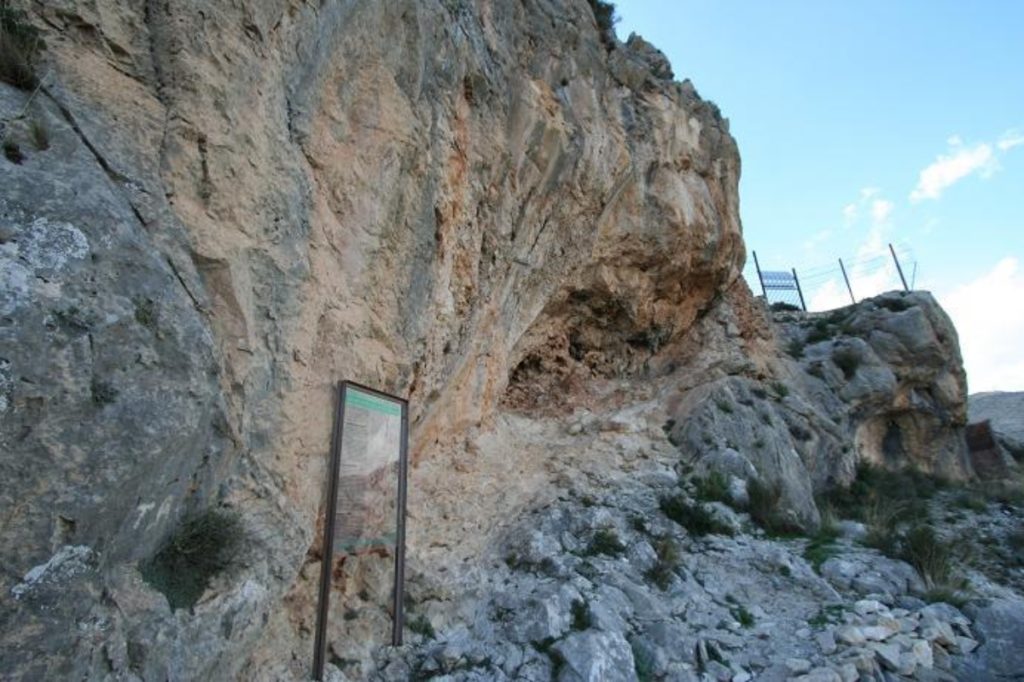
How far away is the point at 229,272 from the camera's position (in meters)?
3.96

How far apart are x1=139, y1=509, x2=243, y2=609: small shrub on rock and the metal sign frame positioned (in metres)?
0.92

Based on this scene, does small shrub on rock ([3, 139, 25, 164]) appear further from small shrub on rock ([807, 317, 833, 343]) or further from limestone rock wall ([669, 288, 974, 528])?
small shrub on rock ([807, 317, 833, 343])

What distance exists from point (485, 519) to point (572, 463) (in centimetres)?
206

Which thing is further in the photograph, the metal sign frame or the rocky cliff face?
the metal sign frame

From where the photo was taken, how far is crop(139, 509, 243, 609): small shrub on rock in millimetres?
3281

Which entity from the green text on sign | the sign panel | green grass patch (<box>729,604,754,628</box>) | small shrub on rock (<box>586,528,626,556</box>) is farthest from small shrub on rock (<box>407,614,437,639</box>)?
green grass patch (<box>729,604,754,628</box>)

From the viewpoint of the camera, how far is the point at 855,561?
7.21m

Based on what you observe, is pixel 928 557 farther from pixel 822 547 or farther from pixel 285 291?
pixel 285 291

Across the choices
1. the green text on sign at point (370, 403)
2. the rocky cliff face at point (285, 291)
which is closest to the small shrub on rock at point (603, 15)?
the rocky cliff face at point (285, 291)

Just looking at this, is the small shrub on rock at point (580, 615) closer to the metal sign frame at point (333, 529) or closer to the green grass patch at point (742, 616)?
the metal sign frame at point (333, 529)

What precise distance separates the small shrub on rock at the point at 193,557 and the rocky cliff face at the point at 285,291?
0.34ft

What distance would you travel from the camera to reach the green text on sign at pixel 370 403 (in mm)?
5070

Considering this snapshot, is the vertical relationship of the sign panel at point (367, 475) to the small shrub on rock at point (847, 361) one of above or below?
below

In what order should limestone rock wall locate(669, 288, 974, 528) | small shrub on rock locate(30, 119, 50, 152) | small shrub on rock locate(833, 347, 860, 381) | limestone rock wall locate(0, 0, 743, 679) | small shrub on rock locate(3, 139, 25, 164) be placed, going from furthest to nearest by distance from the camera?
small shrub on rock locate(833, 347, 860, 381) < limestone rock wall locate(669, 288, 974, 528) < small shrub on rock locate(30, 119, 50, 152) < small shrub on rock locate(3, 139, 25, 164) < limestone rock wall locate(0, 0, 743, 679)
